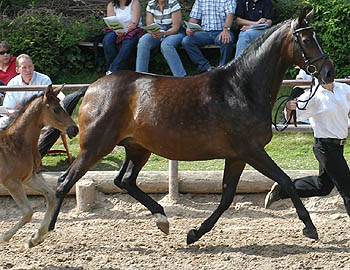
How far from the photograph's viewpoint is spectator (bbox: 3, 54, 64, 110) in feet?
25.8

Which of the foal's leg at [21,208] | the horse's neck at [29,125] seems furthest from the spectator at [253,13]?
the foal's leg at [21,208]

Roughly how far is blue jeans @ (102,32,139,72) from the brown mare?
11.2 ft

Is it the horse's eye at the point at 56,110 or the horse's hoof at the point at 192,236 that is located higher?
the horse's eye at the point at 56,110

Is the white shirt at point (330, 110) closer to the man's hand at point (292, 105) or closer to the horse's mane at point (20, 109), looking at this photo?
the man's hand at point (292, 105)

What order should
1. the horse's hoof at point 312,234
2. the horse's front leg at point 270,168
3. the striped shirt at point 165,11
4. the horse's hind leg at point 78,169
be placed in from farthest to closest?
the striped shirt at point 165,11 → the horse's hind leg at point 78,169 → the horse's hoof at point 312,234 → the horse's front leg at point 270,168

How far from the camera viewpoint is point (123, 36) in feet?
31.0

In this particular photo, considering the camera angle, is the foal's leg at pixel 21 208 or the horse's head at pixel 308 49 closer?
the horse's head at pixel 308 49

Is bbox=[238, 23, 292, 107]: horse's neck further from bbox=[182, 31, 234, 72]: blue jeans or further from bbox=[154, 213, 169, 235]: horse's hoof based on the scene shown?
bbox=[182, 31, 234, 72]: blue jeans

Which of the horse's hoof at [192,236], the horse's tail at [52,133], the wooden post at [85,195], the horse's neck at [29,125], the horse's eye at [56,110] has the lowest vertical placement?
the wooden post at [85,195]

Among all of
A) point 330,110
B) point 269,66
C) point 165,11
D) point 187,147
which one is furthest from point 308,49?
point 165,11

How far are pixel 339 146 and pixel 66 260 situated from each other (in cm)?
265

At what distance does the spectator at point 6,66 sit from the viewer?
871 centimetres

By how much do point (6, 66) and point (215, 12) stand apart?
2918 millimetres

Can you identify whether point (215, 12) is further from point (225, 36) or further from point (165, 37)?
point (165, 37)
